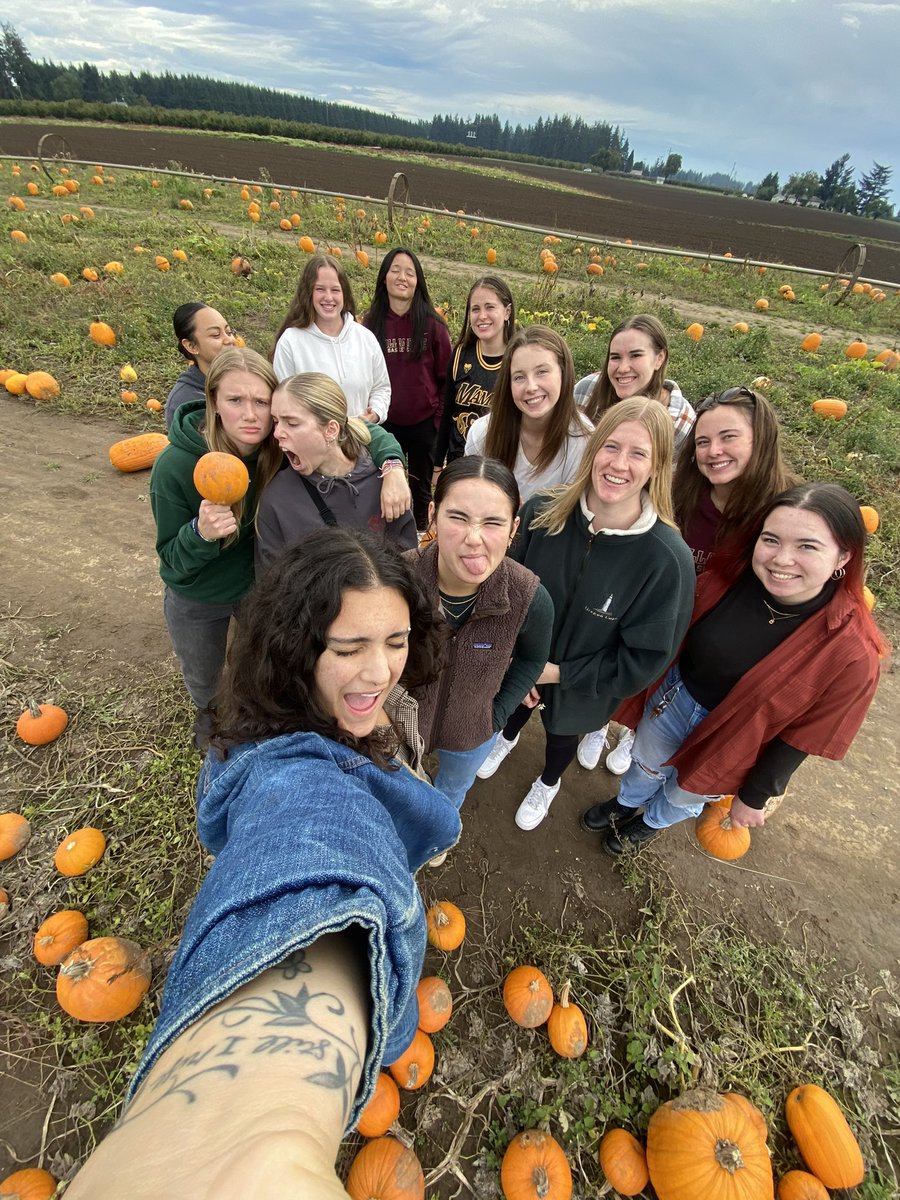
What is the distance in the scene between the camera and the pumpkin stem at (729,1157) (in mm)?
1659

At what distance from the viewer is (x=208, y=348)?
3123 millimetres

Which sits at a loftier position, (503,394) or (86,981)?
(503,394)

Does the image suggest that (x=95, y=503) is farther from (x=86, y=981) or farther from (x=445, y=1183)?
(x=445, y=1183)

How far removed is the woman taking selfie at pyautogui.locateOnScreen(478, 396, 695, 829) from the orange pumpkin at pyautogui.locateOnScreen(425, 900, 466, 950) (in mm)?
1065

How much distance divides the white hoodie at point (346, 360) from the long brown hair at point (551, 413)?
3.84 feet

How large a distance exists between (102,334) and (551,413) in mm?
7276

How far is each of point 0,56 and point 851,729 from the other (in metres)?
107

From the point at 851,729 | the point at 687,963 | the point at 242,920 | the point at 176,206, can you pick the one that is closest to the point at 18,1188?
the point at 242,920

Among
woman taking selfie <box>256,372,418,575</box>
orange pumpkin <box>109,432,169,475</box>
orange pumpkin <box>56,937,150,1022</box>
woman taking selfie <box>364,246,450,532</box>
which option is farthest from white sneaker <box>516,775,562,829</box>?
orange pumpkin <box>109,432,169,475</box>

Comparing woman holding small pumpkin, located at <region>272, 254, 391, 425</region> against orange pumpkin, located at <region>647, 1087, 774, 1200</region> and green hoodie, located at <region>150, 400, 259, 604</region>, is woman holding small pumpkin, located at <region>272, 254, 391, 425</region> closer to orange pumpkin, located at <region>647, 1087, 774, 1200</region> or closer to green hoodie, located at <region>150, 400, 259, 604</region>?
green hoodie, located at <region>150, 400, 259, 604</region>

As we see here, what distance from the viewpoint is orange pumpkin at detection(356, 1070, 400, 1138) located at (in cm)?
178

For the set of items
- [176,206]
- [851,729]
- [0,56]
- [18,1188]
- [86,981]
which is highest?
[0,56]

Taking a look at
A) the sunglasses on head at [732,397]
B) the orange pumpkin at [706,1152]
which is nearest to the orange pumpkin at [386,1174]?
the orange pumpkin at [706,1152]

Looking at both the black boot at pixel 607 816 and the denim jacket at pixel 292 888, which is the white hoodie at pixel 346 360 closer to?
the denim jacket at pixel 292 888
